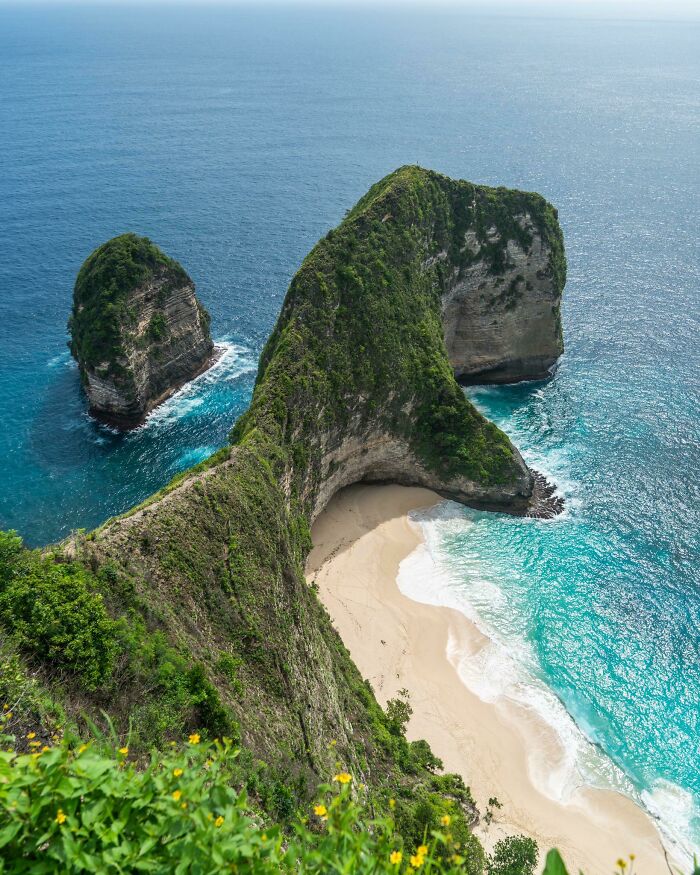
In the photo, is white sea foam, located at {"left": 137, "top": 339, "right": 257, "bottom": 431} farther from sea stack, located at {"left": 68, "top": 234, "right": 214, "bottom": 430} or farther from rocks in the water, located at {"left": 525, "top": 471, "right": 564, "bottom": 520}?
rocks in the water, located at {"left": 525, "top": 471, "right": 564, "bottom": 520}

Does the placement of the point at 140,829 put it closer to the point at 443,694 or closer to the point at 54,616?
the point at 54,616

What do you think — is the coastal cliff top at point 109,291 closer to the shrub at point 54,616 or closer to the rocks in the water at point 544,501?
the rocks in the water at point 544,501

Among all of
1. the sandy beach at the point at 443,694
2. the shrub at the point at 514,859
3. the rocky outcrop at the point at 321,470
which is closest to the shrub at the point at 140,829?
the rocky outcrop at the point at 321,470

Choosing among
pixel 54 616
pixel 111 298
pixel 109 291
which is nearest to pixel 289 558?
pixel 54 616

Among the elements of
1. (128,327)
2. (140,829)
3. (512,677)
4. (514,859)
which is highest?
(140,829)

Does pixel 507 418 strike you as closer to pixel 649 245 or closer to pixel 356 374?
pixel 356 374

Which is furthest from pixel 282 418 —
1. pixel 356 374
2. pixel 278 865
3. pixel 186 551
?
pixel 278 865

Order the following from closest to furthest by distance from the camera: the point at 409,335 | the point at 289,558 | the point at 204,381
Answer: the point at 289,558 → the point at 409,335 → the point at 204,381
